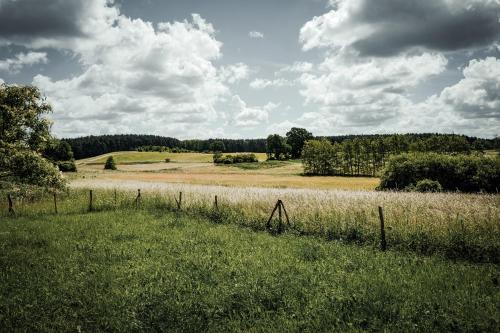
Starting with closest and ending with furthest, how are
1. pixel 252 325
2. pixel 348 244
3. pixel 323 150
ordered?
pixel 252 325
pixel 348 244
pixel 323 150

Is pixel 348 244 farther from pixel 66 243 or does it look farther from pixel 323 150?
pixel 323 150

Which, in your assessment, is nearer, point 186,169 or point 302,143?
point 186,169

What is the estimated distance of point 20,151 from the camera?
22453 millimetres

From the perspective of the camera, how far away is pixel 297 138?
131250 millimetres

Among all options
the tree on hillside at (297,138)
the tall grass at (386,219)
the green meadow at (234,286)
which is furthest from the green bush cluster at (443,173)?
the tree on hillside at (297,138)

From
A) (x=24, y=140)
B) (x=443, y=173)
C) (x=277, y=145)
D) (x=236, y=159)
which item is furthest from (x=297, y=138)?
(x=24, y=140)

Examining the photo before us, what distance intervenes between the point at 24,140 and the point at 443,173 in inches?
1516

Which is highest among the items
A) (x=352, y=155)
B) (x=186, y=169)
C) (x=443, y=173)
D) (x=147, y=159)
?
(x=147, y=159)

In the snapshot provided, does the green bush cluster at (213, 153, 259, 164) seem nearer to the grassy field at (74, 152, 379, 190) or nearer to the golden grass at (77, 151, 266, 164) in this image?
the grassy field at (74, 152, 379, 190)

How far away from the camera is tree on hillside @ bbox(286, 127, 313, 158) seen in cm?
13075

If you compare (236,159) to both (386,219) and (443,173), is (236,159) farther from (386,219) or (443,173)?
(386,219)

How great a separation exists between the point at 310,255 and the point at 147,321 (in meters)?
5.41

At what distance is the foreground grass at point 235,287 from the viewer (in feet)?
21.3

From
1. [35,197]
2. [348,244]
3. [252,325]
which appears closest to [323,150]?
[35,197]
